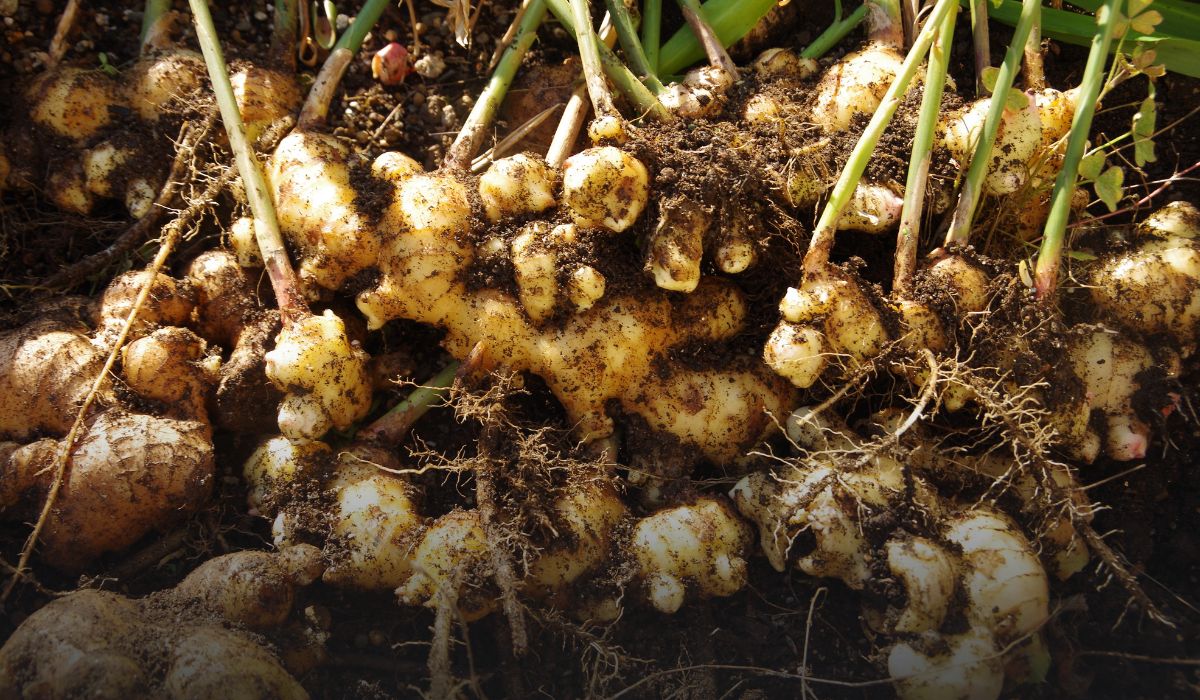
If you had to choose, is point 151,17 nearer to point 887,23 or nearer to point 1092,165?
point 887,23

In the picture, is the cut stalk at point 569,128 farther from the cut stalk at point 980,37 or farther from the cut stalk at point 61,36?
the cut stalk at point 61,36

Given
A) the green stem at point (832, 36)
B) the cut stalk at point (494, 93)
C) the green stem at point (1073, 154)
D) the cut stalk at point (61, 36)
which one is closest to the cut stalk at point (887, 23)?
the green stem at point (832, 36)

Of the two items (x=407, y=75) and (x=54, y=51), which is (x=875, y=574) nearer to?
(x=407, y=75)

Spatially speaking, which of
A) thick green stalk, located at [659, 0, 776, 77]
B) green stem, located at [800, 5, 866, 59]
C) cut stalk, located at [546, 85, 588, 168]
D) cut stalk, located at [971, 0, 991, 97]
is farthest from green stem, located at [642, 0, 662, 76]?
cut stalk, located at [971, 0, 991, 97]

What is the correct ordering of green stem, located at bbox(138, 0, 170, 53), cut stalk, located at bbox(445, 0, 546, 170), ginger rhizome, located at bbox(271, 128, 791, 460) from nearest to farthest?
ginger rhizome, located at bbox(271, 128, 791, 460)
cut stalk, located at bbox(445, 0, 546, 170)
green stem, located at bbox(138, 0, 170, 53)

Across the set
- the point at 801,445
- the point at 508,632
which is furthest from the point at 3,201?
the point at 801,445

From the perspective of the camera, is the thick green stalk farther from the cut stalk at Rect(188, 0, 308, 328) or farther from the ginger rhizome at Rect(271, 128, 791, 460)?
the cut stalk at Rect(188, 0, 308, 328)

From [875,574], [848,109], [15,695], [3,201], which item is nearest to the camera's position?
[15,695]

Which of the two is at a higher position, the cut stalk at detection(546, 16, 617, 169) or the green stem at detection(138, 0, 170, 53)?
the green stem at detection(138, 0, 170, 53)
